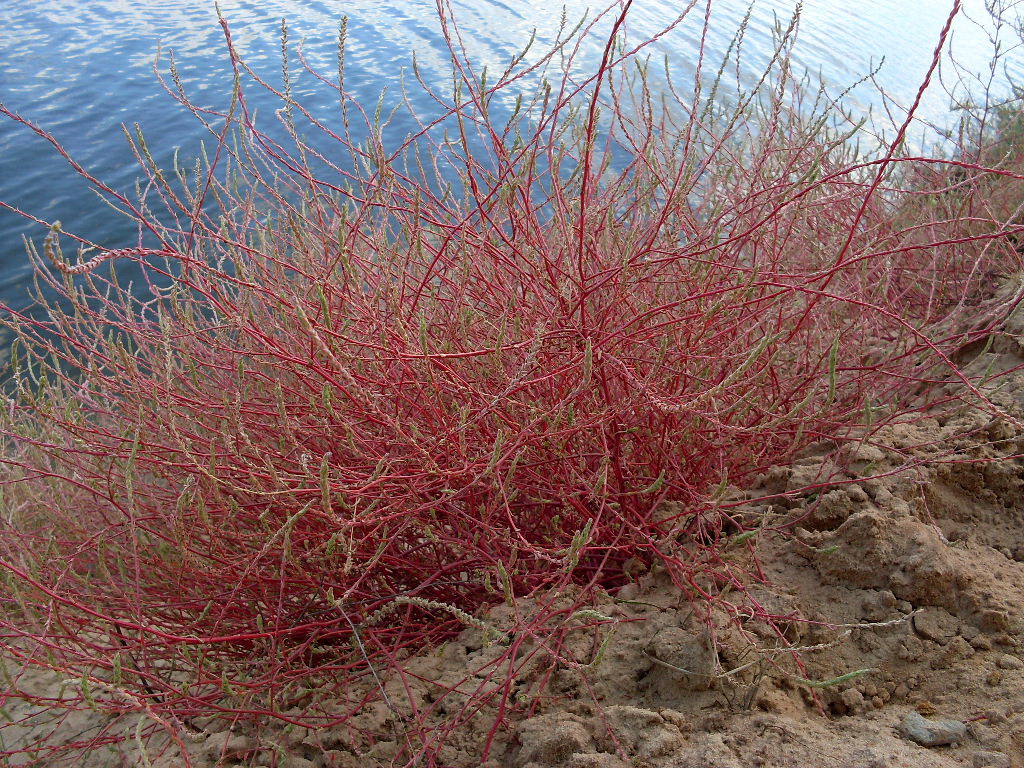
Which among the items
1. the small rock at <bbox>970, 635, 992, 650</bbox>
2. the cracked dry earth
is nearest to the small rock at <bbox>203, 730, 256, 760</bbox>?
the cracked dry earth

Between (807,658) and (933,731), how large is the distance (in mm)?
323

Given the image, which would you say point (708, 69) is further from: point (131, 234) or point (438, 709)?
point (438, 709)

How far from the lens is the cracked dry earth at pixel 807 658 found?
1.62m

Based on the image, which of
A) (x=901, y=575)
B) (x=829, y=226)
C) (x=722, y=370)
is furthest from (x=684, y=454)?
(x=829, y=226)

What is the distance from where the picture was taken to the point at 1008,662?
1.70 metres

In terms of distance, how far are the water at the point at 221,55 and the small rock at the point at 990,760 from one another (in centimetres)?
798

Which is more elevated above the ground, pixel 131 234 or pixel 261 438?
pixel 261 438

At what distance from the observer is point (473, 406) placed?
1966 mm

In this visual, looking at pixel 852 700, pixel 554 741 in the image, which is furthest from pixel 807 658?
pixel 554 741

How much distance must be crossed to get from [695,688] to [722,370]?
87 centimetres

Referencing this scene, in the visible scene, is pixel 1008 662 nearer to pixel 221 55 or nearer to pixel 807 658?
pixel 807 658

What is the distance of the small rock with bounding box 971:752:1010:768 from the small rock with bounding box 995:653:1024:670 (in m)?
0.29

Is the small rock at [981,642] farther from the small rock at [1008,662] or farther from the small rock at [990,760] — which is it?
the small rock at [990,760]

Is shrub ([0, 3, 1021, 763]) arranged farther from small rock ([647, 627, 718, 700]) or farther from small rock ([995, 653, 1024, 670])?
small rock ([995, 653, 1024, 670])
